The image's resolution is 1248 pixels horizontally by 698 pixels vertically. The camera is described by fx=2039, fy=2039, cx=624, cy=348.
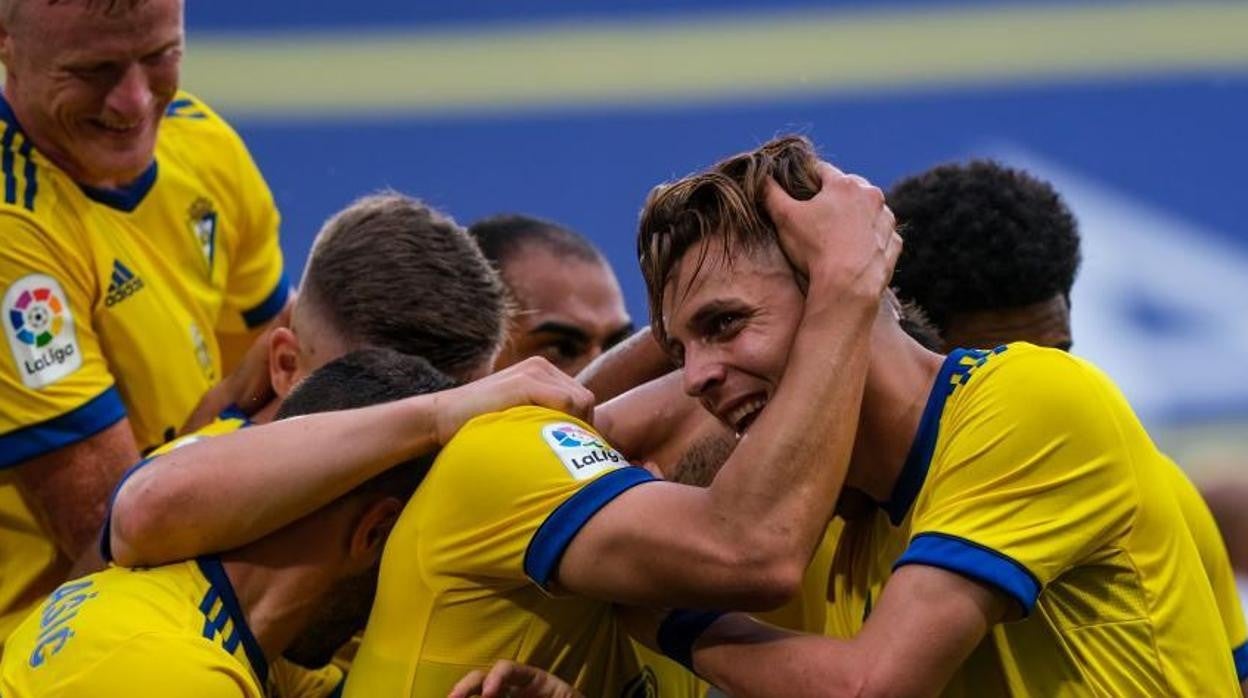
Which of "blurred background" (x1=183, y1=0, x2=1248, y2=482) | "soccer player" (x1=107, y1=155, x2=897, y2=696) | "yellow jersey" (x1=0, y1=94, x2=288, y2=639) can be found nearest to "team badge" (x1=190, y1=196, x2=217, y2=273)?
"yellow jersey" (x1=0, y1=94, x2=288, y2=639)

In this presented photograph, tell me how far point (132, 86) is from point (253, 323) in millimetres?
930

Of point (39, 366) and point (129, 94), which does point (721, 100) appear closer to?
point (129, 94)

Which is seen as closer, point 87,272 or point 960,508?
point 960,508

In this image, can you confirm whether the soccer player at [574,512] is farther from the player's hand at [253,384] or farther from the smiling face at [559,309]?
the smiling face at [559,309]

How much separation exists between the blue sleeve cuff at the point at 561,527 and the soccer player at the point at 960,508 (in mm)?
257

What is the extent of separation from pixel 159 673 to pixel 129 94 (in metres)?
1.90

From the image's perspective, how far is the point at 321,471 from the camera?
10.7ft

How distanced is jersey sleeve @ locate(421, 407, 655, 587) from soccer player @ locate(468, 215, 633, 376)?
1841 mm

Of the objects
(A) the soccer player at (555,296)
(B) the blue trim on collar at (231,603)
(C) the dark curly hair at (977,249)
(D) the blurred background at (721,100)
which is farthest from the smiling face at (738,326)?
(D) the blurred background at (721,100)

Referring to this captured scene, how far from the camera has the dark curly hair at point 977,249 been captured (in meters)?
4.14

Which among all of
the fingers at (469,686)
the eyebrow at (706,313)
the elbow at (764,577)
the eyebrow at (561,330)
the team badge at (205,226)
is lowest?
the fingers at (469,686)

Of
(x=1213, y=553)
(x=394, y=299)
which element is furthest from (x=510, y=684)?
(x=1213, y=553)

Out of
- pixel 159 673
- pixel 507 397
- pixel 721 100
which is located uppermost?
pixel 507 397

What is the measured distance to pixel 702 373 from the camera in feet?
10.5
